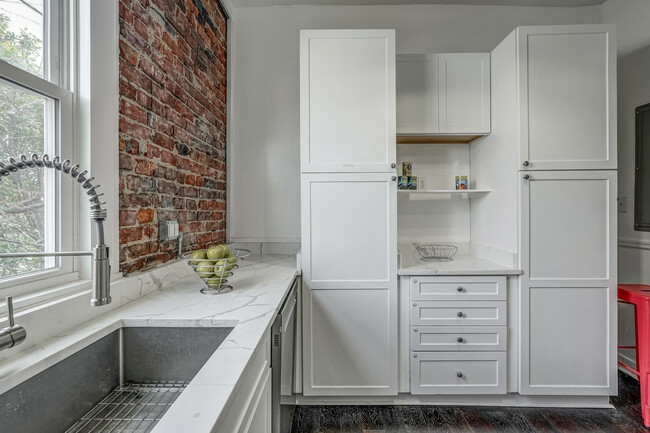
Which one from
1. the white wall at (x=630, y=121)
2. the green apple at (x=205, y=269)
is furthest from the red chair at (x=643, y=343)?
the green apple at (x=205, y=269)

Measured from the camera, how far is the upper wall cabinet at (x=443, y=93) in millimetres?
2119

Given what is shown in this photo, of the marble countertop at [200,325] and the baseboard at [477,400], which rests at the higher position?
the marble countertop at [200,325]

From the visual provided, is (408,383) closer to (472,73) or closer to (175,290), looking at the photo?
(175,290)

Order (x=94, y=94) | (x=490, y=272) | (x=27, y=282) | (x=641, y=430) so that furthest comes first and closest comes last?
(x=490, y=272), (x=641, y=430), (x=94, y=94), (x=27, y=282)

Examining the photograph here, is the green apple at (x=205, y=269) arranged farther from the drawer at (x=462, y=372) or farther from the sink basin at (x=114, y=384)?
the drawer at (x=462, y=372)

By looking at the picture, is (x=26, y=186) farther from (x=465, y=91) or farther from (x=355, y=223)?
(x=465, y=91)

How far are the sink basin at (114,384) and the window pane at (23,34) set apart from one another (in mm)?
862

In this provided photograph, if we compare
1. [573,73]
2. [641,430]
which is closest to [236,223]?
[573,73]

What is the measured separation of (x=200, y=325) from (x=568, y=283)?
2068 millimetres

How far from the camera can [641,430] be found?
1.68 meters

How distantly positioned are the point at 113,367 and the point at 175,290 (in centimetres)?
46

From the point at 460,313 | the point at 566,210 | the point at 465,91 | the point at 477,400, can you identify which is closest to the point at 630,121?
the point at 566,210

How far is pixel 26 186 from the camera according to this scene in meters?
0.91

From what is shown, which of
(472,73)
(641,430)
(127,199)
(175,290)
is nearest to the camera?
(127,199)
